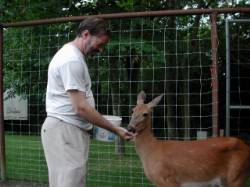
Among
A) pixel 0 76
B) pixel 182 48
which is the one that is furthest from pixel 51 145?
pixel 182 48

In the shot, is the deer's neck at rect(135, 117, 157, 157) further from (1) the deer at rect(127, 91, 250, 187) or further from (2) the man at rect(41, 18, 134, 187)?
(2) the man at rect(41, 18, 134, 187)

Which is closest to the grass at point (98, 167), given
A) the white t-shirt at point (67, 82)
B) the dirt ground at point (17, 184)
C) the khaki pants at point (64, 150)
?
the dirt ground at point (17, 184)

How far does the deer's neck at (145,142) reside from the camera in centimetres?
702

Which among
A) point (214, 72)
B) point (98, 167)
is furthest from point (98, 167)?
point (214, 72)

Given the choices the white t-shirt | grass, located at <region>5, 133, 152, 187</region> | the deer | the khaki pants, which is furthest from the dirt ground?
the white t-shirt

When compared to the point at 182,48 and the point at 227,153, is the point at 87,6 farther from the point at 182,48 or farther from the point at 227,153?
the point at 227,153

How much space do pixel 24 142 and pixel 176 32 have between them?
3.94m

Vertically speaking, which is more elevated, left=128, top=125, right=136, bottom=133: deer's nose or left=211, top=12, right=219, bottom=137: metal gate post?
left=211, top=12, right=219, bottom=137: metal gate post

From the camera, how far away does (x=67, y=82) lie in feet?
14.4

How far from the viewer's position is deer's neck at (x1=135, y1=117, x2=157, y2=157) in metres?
7.02

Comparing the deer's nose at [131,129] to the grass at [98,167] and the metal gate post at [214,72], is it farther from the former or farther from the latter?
the grass at [98,167]

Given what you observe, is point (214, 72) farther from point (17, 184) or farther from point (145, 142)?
point (17, 184)

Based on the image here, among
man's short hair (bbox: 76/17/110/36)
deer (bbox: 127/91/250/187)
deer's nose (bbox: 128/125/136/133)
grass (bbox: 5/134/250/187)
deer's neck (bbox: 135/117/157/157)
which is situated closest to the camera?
man's short hair (bbox: 76/17/110/36)

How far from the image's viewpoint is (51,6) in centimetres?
942
